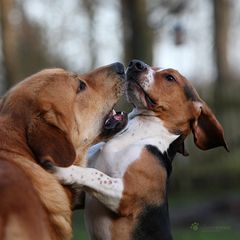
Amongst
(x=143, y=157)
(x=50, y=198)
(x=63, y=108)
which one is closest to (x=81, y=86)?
(x=63, y=108)

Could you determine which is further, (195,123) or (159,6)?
(159,6)

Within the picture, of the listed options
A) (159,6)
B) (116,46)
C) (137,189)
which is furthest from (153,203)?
(116,46)

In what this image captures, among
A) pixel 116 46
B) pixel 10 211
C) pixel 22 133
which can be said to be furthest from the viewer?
pixel 116 46

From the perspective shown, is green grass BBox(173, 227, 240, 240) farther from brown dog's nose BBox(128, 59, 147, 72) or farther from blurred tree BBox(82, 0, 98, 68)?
blurred tree BBox(82, 0, 98, 68)

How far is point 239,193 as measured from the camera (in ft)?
64.5

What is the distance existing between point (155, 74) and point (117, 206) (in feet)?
5.29

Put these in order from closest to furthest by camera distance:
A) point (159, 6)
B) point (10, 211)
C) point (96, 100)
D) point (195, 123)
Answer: point (10, 211) → point (96, 100) → point (195, 123) → point (159, 6)

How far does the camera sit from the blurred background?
16984 millimetres

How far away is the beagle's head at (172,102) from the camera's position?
684 centimetres

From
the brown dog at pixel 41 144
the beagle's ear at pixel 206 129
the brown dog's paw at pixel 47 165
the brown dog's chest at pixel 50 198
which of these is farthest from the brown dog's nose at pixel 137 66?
the brown dog's chest at pixel 50 198

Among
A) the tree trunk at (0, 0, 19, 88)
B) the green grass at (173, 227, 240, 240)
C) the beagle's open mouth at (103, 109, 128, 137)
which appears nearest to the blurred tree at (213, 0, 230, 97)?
the tree trunk at (0, 0, 19, 88)

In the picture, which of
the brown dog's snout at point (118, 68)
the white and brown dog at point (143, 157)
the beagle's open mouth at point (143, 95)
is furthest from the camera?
the beagle's open mouth at point (143, 95)

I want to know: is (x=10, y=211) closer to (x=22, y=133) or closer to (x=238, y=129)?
(x=22, y=133)

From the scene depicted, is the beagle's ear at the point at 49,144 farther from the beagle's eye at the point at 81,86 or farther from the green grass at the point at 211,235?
the green grass at the point at 211,235
